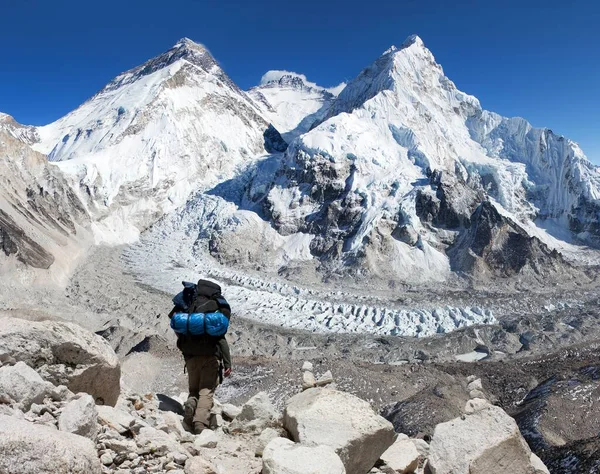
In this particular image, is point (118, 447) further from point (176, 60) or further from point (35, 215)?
point (176, 60)

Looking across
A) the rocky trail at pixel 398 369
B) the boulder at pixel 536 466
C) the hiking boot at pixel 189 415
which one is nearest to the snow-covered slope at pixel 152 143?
the rocky trail at pixel 398 369

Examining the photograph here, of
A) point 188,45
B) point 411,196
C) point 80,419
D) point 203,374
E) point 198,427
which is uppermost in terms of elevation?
point 188,45

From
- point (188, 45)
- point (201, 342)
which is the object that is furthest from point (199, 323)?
point (188, 45)

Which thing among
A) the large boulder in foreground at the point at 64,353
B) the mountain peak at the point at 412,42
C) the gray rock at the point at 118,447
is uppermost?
the mountain peak at the point at 412,42

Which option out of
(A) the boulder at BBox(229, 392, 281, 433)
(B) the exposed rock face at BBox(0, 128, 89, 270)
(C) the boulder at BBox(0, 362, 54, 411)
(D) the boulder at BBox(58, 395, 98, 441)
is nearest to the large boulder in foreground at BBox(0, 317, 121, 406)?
(C) the boulder at BBox(0, 362, 54, 411)

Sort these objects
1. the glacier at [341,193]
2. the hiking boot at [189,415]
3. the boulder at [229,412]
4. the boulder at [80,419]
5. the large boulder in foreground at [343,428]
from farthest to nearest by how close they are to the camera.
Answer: the glacier at [341,193] < the boulder at [229,412] < the hiking boot at [189,415] < the large boulder in foreground at [343,428] < the boulder at [80,419]

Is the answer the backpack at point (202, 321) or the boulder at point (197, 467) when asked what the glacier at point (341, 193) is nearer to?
the backpack at point (202, 321)

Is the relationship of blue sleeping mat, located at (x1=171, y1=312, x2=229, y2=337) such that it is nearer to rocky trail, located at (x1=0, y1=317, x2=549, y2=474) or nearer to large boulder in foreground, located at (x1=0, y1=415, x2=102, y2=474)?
rocky trail, located at (x1=0, y1=317, x2=549, y2=474)
